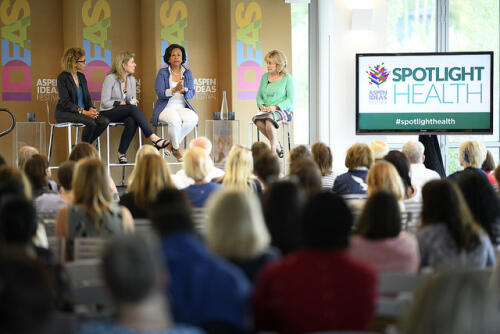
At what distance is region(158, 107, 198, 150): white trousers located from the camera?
342 inches

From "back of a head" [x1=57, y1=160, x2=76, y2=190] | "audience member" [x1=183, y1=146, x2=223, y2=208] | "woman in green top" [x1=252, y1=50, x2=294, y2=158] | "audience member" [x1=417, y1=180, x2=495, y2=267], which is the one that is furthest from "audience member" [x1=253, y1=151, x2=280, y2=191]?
"woman in green top" [x1=252, y1=50, x2=294, y2=158]

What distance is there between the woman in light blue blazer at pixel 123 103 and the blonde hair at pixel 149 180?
4.26 m

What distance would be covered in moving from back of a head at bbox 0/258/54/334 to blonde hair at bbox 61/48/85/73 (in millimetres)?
7371

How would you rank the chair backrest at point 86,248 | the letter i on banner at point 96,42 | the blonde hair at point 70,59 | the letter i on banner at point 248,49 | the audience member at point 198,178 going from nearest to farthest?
the chair backrest at point 86,248 < the audience member at point 198,178 < the blonde hair at point 70,59 < the letter i on banner at point 96,42 < the letter i on banner at point 248,49

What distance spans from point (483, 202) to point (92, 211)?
7.48 feet

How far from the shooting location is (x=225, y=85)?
395 inches

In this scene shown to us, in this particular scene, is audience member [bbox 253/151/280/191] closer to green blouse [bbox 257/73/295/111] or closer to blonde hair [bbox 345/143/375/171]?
blonde hair [bbox 345/143/375/171]

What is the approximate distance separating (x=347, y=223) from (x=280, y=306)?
37cm

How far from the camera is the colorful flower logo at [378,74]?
31.6 ft

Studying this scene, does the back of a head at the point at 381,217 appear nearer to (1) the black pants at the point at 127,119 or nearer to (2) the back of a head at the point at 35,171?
(2) the back of a head at the point at 35,171

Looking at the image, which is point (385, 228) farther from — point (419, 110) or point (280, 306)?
point (419, 110)

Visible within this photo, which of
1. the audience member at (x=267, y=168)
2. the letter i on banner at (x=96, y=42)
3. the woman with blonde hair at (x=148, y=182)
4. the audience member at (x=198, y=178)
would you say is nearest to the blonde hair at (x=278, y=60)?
the letter i on banner at (x=96, y=42)

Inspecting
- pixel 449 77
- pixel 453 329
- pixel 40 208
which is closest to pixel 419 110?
pixel 449 77

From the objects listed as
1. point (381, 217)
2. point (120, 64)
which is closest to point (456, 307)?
point (381, 217)
